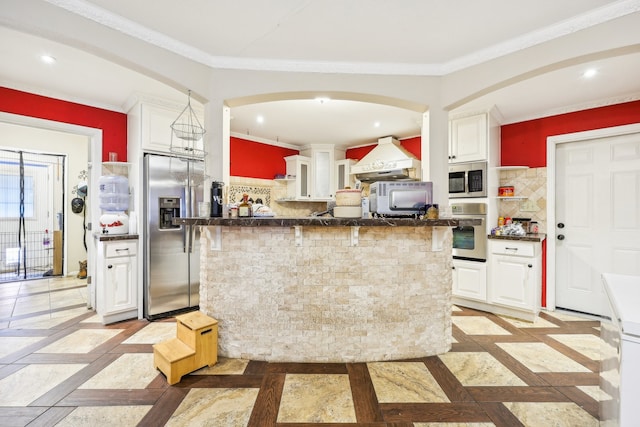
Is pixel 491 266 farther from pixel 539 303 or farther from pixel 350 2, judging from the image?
pixel 350 2

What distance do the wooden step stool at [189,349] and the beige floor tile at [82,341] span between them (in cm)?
89

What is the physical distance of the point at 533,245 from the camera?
10.7 feet

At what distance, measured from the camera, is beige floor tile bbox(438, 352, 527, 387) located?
2078 mm

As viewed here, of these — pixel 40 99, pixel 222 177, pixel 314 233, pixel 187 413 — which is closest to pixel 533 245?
pixel 314 233

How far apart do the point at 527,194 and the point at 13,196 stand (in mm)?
8274

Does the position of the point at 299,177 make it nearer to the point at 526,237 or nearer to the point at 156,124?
the point at 156,124

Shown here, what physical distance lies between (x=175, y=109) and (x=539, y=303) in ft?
16.3

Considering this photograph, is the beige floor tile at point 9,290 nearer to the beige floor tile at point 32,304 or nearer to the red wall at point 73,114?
the beige floor tile at point 32,304

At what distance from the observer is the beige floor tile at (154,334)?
2.76m

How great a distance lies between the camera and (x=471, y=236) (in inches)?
144

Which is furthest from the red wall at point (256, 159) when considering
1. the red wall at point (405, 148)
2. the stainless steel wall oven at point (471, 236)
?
the stainless steel wall oven at point (471, 236)

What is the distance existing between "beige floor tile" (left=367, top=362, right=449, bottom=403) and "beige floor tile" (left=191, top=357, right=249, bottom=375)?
0.96 m

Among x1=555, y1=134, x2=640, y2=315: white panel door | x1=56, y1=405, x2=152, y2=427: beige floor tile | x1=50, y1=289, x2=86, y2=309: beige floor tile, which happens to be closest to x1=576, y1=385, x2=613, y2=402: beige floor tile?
x1=555, y1=134, x2=640, y2=315: white panel door

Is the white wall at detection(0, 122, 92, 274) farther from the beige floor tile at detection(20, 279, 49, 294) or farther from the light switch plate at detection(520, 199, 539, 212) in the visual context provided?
the light switch plate at detection(520, 199, 539, 212)
